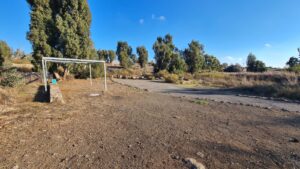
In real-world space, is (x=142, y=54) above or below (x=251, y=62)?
above

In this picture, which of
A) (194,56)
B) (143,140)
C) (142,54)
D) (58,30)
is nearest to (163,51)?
(194,56)

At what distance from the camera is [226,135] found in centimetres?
338

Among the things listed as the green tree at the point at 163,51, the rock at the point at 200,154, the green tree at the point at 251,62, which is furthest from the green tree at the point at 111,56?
the rock at the point at 200,154

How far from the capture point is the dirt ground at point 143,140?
2379mm

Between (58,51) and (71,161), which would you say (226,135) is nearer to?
(71,161)

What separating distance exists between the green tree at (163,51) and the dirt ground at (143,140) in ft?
101

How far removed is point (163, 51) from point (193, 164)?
113 ft

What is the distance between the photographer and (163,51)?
3566cm

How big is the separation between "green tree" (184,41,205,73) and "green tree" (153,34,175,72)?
141 inches

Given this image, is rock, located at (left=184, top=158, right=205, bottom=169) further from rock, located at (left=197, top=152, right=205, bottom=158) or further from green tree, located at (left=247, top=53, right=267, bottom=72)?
green tree, located at (left=247, top=53, right=267, bottom=72)

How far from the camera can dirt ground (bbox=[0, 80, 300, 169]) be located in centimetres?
238

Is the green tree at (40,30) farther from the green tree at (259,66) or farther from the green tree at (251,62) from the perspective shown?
the green tree at (251,62)

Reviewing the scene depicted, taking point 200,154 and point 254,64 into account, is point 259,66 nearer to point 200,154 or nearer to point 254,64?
point 254,64

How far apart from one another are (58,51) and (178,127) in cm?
1450
